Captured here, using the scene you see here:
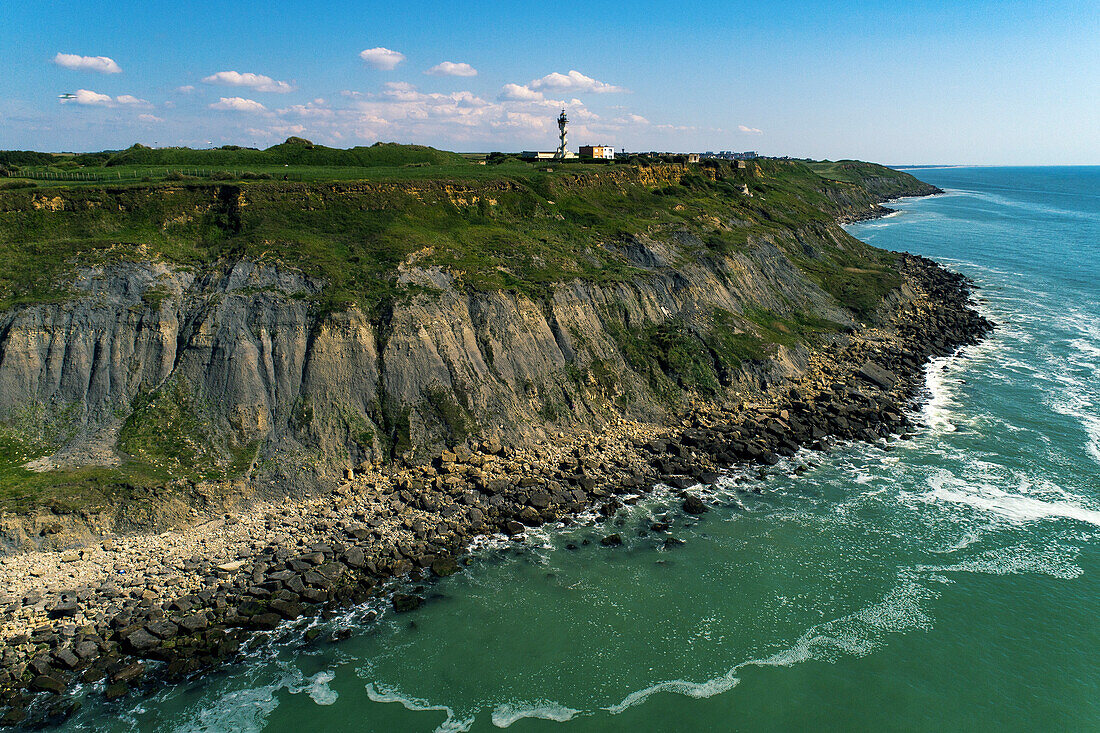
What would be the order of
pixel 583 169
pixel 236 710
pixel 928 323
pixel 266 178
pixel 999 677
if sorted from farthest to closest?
pixel 583 169, pixel 928 323, pixel 266 178, pixel 999 677, pixel 236 710

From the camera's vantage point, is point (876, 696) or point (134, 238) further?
point (134, 238)

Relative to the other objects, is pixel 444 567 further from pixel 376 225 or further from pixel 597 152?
pixel 597 152

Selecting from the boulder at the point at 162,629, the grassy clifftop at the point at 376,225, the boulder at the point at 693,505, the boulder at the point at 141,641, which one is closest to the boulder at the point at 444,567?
the boulder at the point at 162,629

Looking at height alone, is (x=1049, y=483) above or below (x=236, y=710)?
above

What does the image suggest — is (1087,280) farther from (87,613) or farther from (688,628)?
(87,613)

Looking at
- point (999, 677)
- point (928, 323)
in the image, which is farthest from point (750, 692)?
point (928, 323)

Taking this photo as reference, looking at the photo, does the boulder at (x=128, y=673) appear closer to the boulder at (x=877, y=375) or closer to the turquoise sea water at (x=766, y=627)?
the turquoise sea water at (x=766, y=627)

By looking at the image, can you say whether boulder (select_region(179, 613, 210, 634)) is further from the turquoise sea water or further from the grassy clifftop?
the grassy clifftop
